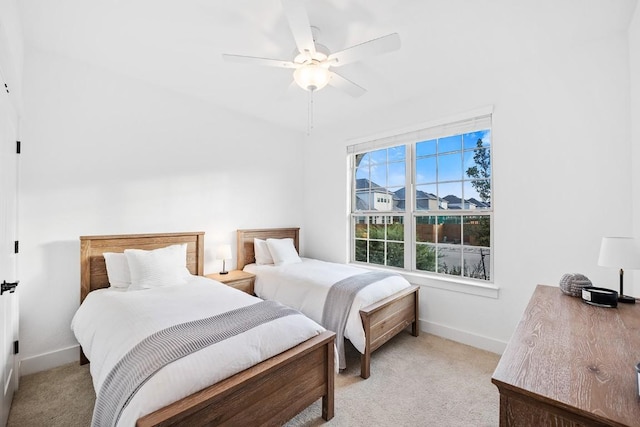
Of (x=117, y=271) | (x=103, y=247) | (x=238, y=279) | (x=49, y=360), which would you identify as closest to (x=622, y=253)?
(x=238, y=279)

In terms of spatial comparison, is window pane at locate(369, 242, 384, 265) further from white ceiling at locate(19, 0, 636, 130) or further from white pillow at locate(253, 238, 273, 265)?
white ceiling at locate(19, 0, 636, 130)

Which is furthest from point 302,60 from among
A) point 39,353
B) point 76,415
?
point 39,353

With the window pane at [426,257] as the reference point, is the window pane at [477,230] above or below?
above

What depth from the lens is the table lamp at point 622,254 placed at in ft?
5.35

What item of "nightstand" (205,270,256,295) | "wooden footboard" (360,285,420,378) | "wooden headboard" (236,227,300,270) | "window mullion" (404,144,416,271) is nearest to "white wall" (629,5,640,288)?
"wooden footboard" (360,285,420,378)

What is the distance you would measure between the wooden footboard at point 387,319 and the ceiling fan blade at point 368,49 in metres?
1.96

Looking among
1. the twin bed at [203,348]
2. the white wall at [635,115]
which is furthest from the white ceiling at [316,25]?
the twin bed at [203,348]

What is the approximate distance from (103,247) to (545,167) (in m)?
4.09

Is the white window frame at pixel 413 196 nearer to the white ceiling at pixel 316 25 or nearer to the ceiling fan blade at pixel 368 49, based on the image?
the white ceiling at pixel 316 25

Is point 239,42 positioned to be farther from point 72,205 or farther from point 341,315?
point 341,315

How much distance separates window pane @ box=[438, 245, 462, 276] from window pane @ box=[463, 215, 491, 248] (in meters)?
0.16

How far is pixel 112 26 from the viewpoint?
2.11 meters

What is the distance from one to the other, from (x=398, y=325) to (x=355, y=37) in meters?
2.60

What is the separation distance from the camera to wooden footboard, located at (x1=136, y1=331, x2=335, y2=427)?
47.3 inches
